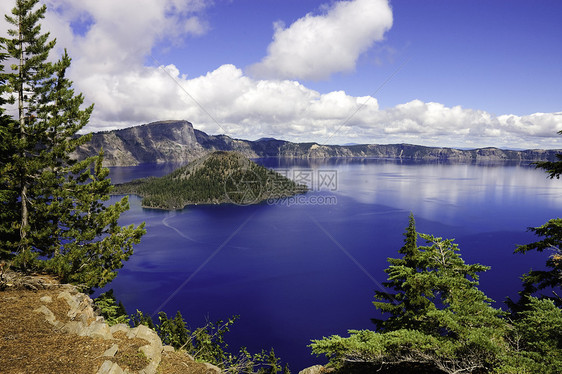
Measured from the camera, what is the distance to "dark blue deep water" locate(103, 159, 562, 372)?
70.3 m

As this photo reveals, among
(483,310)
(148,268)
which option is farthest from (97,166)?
(148,268)

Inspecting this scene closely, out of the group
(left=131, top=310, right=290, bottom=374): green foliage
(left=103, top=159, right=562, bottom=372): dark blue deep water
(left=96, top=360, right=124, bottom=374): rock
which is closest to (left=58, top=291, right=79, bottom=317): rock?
(left=131, top=310, right=290, bottom=374): green foliage

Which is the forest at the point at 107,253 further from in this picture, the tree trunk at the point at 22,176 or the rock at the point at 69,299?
the rock at the point at 69,299

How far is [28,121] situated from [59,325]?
56.4 ft

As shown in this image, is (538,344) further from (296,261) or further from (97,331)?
(296,261)

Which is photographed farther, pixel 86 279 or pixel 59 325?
pixel 86 279

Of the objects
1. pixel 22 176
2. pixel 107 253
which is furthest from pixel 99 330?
pixel 22 176

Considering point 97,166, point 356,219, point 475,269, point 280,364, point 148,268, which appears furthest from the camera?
point 356,219

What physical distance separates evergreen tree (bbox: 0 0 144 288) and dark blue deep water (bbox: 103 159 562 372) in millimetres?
27681

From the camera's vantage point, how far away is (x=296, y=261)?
103750 mm

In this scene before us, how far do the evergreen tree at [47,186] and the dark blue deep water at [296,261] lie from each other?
27.7 metres

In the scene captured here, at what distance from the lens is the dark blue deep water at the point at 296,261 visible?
7031cm

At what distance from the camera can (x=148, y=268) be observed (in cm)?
10019

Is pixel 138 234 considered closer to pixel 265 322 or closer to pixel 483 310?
pixel 483 310
